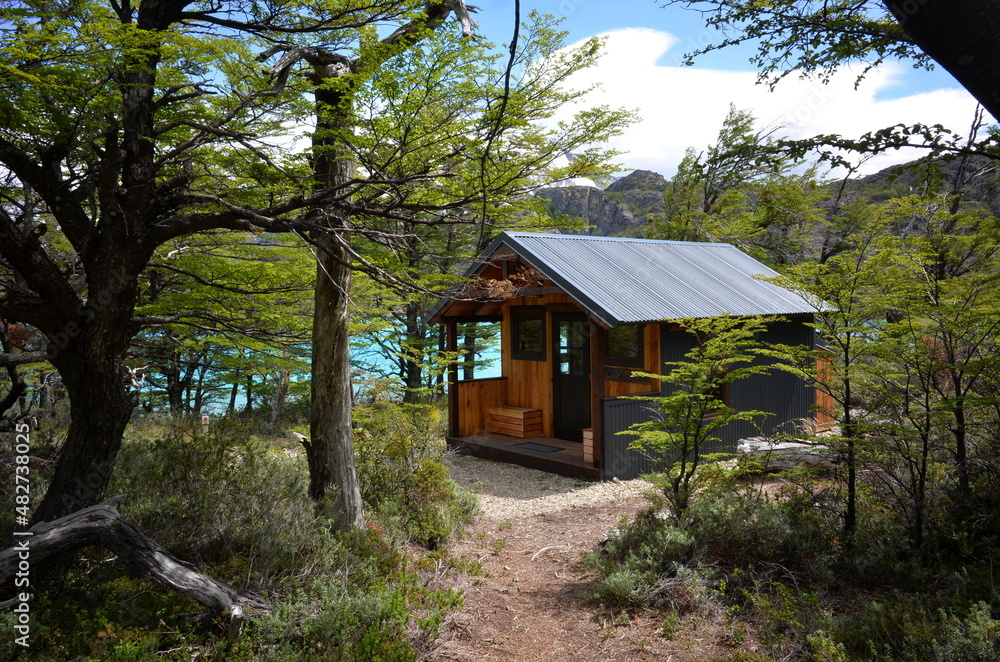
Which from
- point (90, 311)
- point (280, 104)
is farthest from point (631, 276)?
point (90, 311)

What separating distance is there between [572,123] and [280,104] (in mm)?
2310

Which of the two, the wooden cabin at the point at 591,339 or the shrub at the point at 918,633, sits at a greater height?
the wooden cabin at the point at 591,339

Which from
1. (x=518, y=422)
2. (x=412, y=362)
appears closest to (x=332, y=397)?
(x=518, y=422)

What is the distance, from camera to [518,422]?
40.7ft

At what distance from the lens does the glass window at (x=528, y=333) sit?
1228 cm

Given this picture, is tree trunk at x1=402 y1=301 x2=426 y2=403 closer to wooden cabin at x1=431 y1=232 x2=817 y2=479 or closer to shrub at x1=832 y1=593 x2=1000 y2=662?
wooden cabin at x1=431 y1=232 x2=817 y2=479

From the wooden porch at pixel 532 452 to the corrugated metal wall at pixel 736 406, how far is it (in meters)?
0.57

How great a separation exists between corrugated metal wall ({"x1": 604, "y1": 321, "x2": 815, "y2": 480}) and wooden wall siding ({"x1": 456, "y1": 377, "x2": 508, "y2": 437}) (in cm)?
360

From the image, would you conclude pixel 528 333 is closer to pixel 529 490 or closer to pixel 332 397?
pixel 529 490

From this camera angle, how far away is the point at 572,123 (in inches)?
192

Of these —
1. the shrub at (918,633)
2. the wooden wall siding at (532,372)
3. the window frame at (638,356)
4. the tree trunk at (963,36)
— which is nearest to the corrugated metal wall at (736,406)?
the window frame at (638,356)

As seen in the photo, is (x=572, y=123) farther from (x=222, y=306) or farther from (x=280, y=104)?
(x=222, y=306)

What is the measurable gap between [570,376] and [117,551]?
897 centimetres

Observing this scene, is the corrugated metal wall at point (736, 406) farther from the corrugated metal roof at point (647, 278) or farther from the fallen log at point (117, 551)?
the fallen log at point (117, 551)
